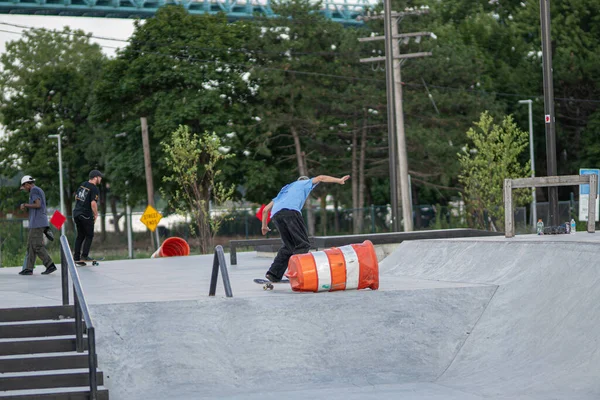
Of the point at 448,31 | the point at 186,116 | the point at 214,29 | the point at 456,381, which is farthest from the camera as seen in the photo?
the point at 448,31

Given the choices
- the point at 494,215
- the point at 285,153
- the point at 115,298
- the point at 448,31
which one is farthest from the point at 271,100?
the point at 115,298

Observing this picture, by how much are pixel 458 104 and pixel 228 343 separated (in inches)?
1635

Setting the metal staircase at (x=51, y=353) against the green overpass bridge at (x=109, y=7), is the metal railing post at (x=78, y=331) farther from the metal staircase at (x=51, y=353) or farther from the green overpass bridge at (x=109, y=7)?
the green overpass bridge at (x=109, y=7)

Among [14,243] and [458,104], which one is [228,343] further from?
[458,104]

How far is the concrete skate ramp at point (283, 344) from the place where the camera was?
918 cm

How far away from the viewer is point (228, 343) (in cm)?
959

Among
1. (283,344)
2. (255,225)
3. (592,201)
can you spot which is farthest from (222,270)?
(255,225)

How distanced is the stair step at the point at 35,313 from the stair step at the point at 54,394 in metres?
1.44

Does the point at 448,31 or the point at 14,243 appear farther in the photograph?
the point at 448,31

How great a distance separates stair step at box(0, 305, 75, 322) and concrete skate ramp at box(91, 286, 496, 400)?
60cm

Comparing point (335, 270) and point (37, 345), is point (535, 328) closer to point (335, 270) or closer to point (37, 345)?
point (335, 270)

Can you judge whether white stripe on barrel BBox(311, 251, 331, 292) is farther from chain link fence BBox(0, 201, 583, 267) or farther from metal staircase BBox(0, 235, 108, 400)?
chain link fence BBox(0, 201, 583, 267)

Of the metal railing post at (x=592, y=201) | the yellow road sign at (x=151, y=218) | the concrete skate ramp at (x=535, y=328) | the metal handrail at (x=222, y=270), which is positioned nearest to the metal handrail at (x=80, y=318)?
the metal handrail at (x=222, y=270)

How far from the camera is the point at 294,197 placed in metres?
11.7
